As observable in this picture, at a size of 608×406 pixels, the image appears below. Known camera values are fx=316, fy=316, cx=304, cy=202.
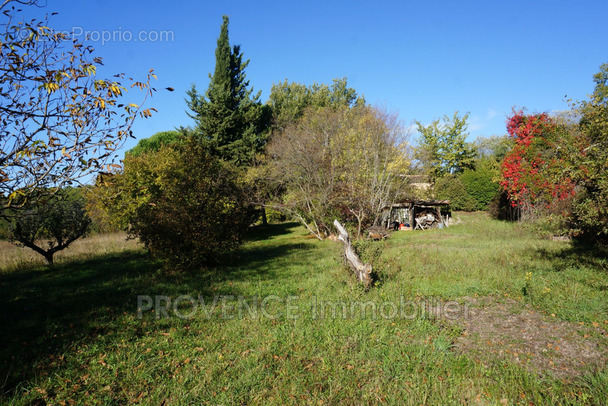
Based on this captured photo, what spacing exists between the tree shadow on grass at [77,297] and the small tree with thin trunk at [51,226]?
814 millimetres

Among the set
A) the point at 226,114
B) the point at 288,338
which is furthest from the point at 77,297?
the point at 226,114

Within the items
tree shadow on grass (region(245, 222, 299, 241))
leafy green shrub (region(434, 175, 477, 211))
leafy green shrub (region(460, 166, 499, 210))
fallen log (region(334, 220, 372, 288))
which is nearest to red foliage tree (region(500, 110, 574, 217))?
leafy green shrub (region(460, 166, 499, 210))

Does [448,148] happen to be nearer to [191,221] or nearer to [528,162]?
[528,162]

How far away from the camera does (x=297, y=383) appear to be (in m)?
3.64

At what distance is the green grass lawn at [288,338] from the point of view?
3.47m

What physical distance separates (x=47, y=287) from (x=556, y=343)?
34.7ft

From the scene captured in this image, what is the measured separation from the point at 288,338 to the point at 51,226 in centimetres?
1079

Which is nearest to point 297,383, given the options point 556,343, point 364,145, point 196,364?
point 196,364

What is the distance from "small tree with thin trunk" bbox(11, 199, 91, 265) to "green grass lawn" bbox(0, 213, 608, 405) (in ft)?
7.52

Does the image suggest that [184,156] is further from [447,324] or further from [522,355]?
[522,355]

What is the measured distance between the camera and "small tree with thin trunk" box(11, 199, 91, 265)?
10.5 meters

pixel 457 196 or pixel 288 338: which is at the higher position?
pixel 457 196

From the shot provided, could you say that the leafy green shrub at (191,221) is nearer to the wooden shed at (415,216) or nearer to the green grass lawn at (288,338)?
the green grass lawn at (288,338)

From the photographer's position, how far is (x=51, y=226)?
436 inches
